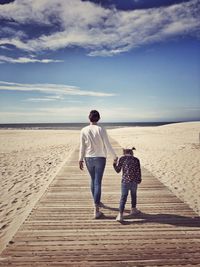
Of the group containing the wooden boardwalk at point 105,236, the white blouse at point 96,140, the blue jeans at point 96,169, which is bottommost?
the wooden boardwalk at point 105,236

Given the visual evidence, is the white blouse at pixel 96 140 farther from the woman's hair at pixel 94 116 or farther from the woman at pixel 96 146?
the woman's hair at pixel 94 116

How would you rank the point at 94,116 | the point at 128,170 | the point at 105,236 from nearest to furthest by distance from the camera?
the point at 105,236 < the point at 128,170 < the point at 94,116

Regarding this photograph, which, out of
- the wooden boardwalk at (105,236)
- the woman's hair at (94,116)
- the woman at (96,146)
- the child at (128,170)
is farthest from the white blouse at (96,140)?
the wooden boardwalk at (105,236)

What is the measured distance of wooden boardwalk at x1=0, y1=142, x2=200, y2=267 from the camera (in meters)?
3.45

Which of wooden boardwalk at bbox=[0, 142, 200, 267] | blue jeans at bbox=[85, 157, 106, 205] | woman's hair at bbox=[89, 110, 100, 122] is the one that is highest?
woman's hair at bbox=[89, 110, 100, 122]

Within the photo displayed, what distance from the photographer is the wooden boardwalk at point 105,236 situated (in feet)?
11.3

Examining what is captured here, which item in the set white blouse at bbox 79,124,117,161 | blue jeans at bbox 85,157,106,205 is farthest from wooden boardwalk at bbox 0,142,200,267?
white blouse at bbox 79,124,117,161

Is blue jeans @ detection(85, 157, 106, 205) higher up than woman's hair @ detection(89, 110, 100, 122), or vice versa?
woman's hair @ detection(89, 110, 100, 122)

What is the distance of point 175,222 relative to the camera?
4.62 metres

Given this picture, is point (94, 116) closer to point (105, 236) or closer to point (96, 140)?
point (96, 140)

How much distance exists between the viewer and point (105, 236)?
4.10 metres

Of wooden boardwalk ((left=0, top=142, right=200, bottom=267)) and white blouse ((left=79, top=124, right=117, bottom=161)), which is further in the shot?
white blouse ((left=79, top=124, right=117, bottom=161))

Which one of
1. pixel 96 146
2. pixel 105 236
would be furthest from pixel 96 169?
pixel 105 236

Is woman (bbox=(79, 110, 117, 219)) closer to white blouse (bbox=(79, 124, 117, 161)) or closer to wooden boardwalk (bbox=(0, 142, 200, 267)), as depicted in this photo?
white blouse (bbox=(79, 124, 117, 161))
